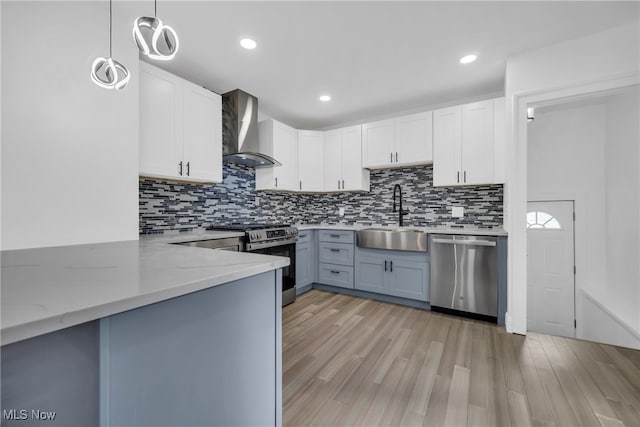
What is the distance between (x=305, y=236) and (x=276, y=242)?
69 cm

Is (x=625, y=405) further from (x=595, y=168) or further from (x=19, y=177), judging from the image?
(x=19, y=177)

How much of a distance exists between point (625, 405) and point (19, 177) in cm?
352

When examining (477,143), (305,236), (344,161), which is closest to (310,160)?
(344,161)

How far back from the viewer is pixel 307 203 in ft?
14.6

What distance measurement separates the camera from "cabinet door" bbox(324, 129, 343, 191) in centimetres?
380

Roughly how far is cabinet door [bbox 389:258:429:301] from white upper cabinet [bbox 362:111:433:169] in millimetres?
1269

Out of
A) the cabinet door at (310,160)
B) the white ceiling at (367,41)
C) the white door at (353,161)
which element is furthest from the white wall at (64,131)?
the white door at (353,161)

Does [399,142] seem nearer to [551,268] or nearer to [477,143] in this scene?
[477,143]

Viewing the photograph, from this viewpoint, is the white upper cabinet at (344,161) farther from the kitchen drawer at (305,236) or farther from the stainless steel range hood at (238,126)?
the stainless steel range hood at (238,126)

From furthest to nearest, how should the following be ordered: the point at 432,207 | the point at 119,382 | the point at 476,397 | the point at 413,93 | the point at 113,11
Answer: the point at 432,207 < the point at 413,93 < the point at 113,11 < the point at 476,397 < the point at 119,382

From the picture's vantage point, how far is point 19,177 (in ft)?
4.50

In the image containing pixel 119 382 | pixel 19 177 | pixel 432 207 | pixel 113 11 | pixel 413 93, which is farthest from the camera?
pixel 432 207

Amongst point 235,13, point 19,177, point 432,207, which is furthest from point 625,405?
point 19,177

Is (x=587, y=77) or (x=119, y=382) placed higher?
(x=587, y=77)
